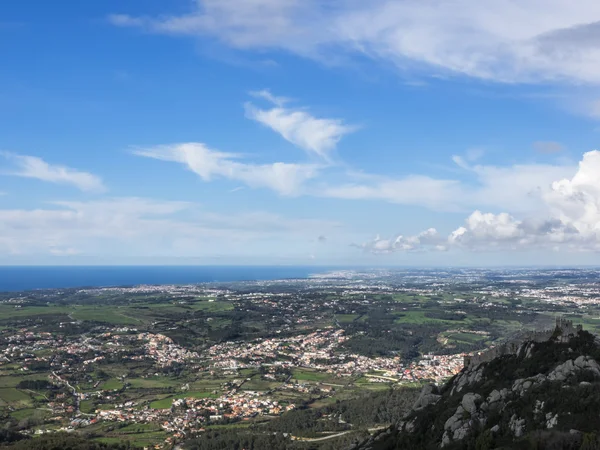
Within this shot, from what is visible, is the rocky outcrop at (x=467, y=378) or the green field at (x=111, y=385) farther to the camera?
the green field at (x=111, y=385)

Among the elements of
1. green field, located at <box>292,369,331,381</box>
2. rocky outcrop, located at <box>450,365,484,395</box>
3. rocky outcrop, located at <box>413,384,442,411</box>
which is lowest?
green field, located at <box>292,369,331,381</box>

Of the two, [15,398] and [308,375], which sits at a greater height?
[15,398]

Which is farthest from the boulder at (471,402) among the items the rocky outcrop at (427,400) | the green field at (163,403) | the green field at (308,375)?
the green field at (308,375)

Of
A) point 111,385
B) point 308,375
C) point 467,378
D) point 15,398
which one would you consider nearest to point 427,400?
point 467,378

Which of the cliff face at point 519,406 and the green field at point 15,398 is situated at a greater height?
the cliff face at point 519,406

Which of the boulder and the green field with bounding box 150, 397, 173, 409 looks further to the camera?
the green field with bounding box 150, 397, 173, 409

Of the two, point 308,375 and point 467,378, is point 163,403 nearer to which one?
point 308,375

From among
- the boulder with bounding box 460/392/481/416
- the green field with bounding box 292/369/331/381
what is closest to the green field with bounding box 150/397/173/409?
the green field with bounding box 292/369/331/381

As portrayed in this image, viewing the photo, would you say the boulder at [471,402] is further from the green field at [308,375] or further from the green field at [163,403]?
the green field at [308,375]

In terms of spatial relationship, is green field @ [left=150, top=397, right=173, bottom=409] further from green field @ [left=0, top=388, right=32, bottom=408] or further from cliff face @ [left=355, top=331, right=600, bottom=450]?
cliff face @ [left=355, top=331, right=600, bottom=450]
